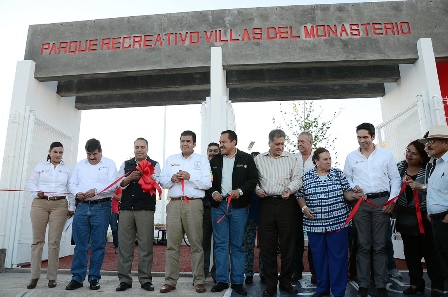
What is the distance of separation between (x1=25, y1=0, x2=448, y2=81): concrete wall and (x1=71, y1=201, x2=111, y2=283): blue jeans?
331 cm

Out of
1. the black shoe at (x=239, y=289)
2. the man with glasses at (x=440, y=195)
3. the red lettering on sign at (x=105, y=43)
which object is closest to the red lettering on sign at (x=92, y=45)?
the red lettering on sign at (x=105, y=43)

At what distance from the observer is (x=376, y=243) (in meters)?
3.76

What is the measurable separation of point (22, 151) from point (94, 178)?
2684 mm

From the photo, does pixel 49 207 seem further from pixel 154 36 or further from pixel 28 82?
pixel 154 36

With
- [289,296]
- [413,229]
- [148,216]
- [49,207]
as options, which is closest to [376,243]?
[413,229]

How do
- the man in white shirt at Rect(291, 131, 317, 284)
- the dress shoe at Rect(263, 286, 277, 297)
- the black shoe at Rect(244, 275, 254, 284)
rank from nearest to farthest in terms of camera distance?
1. the dress shoe at Rect(263, 286, 277, 297)
2. the black shoe at Rect(244, 275, 254, 284)
3. the man in white shirt at Rect(291, 131, 317, 284)

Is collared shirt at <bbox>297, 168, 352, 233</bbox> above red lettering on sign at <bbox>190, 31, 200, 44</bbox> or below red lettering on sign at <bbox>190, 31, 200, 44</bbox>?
below

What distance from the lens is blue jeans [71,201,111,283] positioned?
429 cm

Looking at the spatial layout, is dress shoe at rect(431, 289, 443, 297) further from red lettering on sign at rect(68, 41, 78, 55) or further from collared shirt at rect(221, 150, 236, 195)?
red lettering on sign at rect(68, 41, 78, 55)

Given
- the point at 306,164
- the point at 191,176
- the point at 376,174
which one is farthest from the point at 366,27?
the point at 191,176

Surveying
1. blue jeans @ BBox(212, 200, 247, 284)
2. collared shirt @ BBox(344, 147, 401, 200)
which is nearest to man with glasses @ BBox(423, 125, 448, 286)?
collared shirt @ BBox(344, 147, 401, 200)

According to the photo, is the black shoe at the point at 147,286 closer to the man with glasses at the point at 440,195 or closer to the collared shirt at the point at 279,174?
the collared shirt at the point at 279,174

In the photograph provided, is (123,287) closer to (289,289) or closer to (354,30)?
(289,289)

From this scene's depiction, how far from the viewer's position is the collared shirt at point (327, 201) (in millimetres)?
3791
